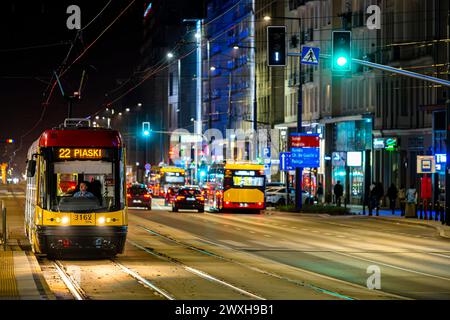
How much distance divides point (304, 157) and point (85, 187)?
39.2 metres

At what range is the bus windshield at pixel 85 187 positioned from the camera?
25.4 meters

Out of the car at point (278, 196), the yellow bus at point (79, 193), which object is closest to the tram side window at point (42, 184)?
the yellow bus at point (79, 193)

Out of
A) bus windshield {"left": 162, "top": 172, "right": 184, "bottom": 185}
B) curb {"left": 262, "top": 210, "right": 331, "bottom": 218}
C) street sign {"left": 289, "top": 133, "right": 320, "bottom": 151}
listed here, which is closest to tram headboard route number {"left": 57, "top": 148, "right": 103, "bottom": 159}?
curb {"left": 262, "top": 210, "right": 331, "bottom": 218}

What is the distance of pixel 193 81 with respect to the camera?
500ft

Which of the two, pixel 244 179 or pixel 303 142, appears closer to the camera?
pixel 244 179

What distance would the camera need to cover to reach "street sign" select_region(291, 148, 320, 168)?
6350 cm

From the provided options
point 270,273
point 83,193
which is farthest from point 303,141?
point 270,273

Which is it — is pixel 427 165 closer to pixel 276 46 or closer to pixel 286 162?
pixel 286 162

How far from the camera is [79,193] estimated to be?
25.4 m

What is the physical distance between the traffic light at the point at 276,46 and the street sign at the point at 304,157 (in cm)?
2917

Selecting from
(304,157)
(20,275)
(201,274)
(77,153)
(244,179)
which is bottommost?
(201,274)
